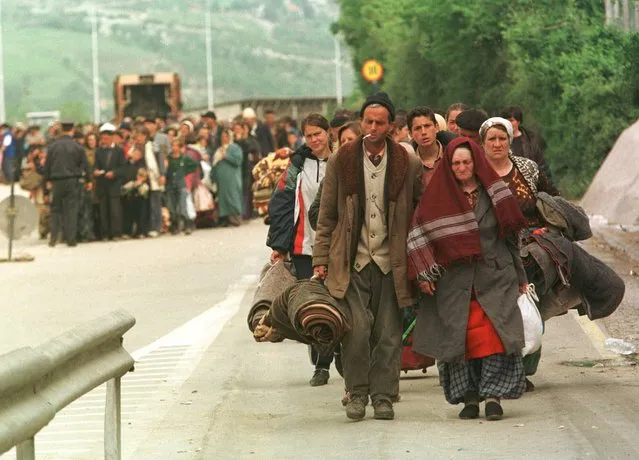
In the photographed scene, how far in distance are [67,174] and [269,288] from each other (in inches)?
786

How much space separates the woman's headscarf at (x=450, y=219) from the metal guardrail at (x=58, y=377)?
2665 millimetres

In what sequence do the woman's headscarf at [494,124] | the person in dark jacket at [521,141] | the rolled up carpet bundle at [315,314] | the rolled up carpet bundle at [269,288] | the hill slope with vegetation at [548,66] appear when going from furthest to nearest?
the hill slope with vegetation at [548,66], the person in dark jacket at [521,141], the rolled up carpet bundle at [269,288], the woman's headscarf at [494,124], the rolled up carpet bundle at [315,314]

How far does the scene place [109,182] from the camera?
→ 3222 cm

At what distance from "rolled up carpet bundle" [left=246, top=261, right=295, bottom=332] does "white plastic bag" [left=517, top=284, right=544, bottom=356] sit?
66.3 inches

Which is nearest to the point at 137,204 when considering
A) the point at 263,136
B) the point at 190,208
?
the point at 190,208

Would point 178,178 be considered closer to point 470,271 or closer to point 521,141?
point 521,141

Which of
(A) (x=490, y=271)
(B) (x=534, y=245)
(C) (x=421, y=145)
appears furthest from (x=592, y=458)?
(C) (x=421, y=145)

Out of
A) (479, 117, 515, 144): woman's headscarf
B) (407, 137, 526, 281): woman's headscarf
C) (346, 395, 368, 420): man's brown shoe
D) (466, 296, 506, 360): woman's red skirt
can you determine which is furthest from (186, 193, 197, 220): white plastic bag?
(466, 296, 506, 360): woman's red skirt

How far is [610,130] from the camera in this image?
3369 cm

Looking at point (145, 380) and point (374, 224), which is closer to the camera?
point (374, 224)

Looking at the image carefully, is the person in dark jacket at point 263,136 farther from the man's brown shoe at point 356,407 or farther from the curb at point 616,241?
the man's brown shoe at point 356,407

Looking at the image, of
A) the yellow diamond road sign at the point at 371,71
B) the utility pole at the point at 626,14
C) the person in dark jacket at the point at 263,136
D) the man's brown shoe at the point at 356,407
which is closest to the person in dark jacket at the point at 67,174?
the person in dark jacket at the point at 263,136

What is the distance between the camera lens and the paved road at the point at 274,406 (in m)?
9.31

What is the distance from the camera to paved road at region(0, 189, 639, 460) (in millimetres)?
9312
